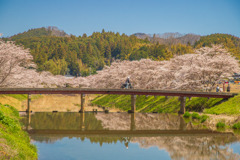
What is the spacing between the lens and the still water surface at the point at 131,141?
834 inches

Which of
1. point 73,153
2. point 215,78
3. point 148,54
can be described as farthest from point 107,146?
point 148,54

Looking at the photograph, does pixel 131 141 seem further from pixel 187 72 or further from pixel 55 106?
pixel 55 106

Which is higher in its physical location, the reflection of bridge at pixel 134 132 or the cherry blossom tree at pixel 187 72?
the cherry blossom tree at pixel 187 72

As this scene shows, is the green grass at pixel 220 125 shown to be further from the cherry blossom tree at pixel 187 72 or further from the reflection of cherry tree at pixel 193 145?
the cherry blossom tree at pixel 187 72

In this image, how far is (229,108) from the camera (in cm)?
3756

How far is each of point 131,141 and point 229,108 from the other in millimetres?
18768

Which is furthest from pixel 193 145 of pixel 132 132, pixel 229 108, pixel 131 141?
pixel 229 108

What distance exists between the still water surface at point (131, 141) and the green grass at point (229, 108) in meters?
5.07

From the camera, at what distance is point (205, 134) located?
28.7 m

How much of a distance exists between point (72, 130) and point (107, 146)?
8.88 m

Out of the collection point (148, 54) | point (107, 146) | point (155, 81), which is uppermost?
point (148, 54)

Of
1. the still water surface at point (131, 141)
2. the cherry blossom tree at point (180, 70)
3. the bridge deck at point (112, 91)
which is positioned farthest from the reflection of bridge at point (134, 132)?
the cherry blossom tree at point (180, 70)

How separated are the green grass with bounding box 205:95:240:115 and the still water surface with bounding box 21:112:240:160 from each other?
5.07 m

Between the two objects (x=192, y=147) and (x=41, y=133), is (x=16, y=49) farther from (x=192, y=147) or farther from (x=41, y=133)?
(x=192, y=147)
